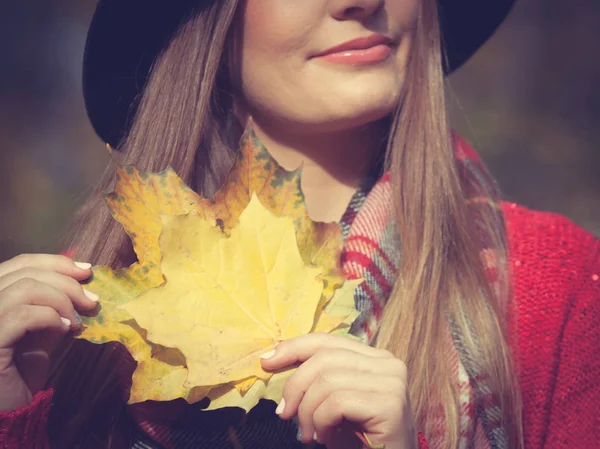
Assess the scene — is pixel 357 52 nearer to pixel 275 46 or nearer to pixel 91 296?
pixel 275 46

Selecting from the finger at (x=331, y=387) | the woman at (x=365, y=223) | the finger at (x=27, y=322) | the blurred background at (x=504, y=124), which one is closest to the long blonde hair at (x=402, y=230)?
the woman at (x=365, y=223)

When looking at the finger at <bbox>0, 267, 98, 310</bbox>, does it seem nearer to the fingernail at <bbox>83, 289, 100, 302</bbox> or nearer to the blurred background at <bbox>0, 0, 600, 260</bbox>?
the fingernail at <bbox>83, 289, 100, 302</bbox>

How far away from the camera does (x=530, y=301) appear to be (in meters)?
1.48

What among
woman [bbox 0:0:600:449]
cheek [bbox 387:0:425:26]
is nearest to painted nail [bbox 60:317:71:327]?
woman [bbox 0:0:600:449]

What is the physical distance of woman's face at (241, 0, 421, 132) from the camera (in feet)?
4.50

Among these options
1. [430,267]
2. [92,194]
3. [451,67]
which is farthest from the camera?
[451,67]

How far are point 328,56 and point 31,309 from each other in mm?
659

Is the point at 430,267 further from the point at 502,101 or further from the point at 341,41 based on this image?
the point at 502,101

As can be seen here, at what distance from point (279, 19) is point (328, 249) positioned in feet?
1.53

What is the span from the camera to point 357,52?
4.53 ft

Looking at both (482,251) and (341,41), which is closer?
(341,41)

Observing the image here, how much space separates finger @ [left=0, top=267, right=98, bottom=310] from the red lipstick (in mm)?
594

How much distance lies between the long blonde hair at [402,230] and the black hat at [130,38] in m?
0.06

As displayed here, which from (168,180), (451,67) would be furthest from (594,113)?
(168,180)
